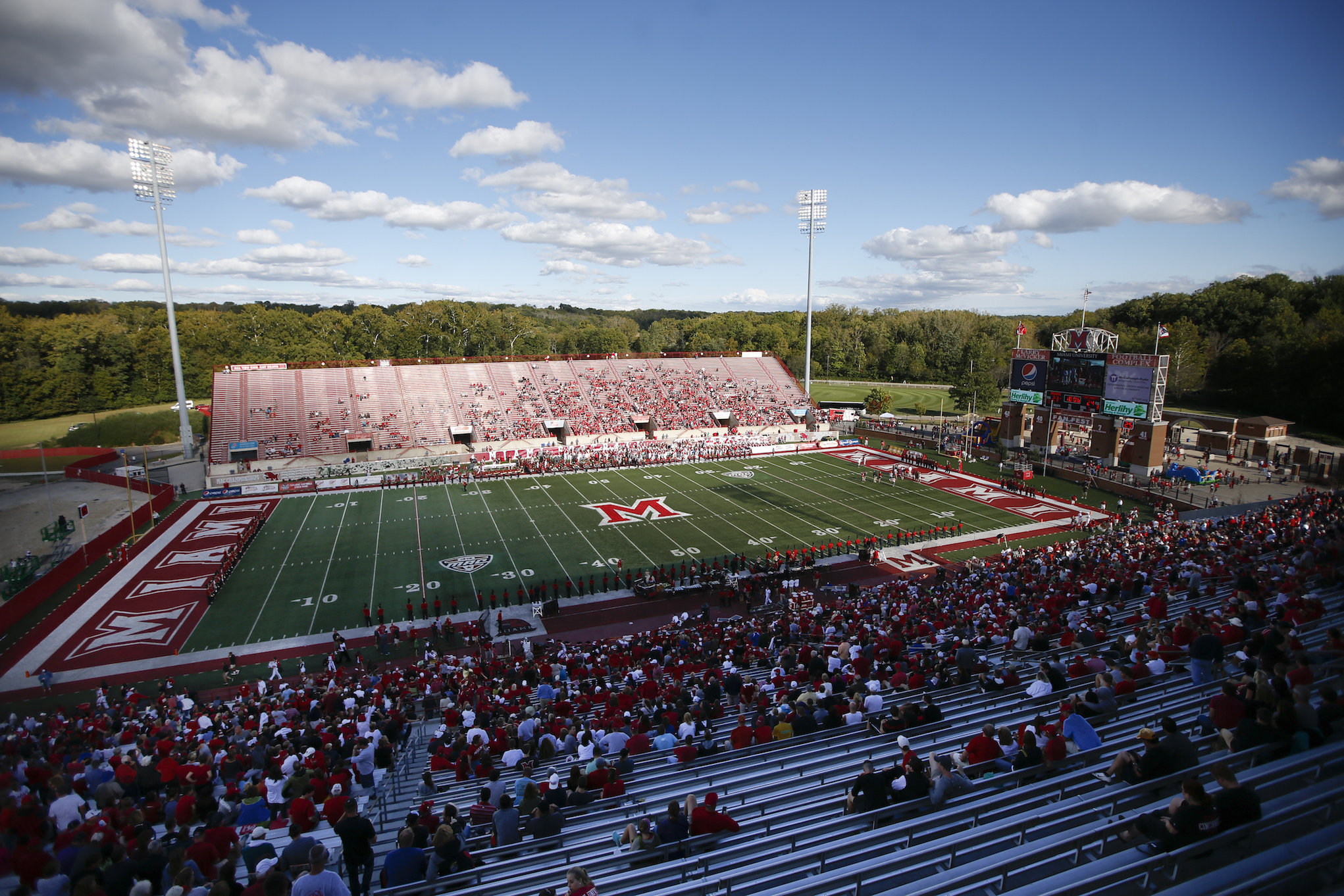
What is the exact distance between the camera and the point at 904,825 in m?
4.80

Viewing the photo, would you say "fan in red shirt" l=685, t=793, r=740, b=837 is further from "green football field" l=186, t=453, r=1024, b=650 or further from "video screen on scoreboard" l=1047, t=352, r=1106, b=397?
"video screen on scoreboard" l=1047, t=352, r=1106, b=397

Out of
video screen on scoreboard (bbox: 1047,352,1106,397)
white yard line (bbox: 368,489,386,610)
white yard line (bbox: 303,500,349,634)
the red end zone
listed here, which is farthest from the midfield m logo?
video screen on scoreboard (bbox: 1047,352,1106,397)

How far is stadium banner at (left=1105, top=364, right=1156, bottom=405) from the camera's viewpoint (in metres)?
33.6

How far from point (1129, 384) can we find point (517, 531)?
102 feet

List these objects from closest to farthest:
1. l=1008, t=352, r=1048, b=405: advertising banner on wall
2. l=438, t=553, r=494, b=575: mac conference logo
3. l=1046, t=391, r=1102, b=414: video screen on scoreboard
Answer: l=438, t=553, r=494, b=575: mac conference logo
l=1046, t=391, r=1102, b=414: video screen on scoreboard
l=1008, t=352, r=1048, b=405: advertising banner on wall

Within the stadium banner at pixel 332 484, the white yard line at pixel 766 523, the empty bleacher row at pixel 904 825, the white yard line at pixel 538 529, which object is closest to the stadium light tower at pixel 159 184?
the stadium banner at pixel 332 484

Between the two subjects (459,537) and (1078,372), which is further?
(1078,372)

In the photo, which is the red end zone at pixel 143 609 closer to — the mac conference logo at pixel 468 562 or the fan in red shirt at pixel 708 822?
the mac conference logo at pixel 468 562

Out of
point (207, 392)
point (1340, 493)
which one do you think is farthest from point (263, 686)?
point (207, 392)

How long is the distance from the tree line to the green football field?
734 inches

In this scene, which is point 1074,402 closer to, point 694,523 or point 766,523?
point 766,523

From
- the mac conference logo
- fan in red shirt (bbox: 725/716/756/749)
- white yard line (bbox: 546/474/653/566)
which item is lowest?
the mac conference logo

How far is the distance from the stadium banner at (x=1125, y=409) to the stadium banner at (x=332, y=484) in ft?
134

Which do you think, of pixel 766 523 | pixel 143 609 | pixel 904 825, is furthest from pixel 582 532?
pixel 904 825
